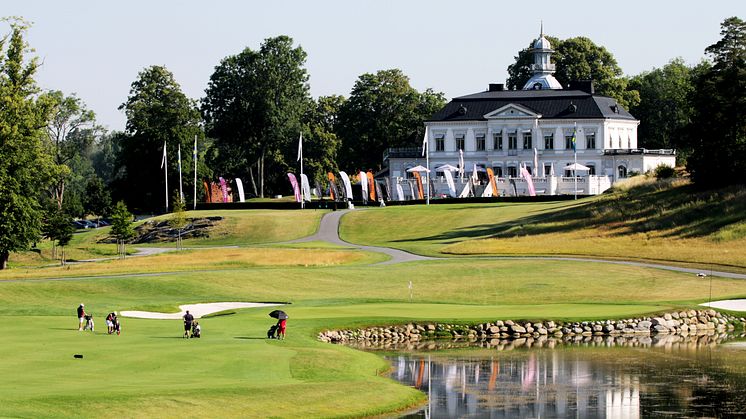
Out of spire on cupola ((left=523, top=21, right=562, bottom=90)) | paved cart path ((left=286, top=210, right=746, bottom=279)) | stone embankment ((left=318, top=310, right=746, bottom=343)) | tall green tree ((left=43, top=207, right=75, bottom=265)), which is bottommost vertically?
stone embankment ((left=318, top=310, right=746, bottom=343))

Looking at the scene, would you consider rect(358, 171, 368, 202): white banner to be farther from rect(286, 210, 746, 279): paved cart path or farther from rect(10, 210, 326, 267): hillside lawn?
rect(286, 210, 746, 279): paved cart path

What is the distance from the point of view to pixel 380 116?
612 ft

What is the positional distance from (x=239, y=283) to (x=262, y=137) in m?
105

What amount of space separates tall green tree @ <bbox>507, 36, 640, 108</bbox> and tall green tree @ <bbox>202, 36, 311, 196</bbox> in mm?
33065

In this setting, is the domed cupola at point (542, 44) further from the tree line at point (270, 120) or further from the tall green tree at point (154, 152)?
the tall green tree at point (154, 152)

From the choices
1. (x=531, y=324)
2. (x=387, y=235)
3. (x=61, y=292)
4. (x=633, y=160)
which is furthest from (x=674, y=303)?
(x=633, y=160)

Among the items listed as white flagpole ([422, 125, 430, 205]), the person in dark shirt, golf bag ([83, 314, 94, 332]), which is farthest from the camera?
white flagpole ([422, 125, 430, 205])

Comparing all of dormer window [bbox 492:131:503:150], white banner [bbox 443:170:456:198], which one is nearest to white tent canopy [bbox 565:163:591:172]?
dormer window [bbox 492:131:503:150]

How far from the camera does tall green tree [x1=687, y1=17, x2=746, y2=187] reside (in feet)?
357

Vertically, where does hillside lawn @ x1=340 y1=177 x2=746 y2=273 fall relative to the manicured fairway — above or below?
above

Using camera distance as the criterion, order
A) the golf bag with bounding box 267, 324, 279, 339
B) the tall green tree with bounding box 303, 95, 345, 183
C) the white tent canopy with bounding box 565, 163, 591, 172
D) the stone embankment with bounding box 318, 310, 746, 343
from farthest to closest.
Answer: the tall green tree with bounding box 303, 95, 345, 183, the white tent canopy with bounding box 565, 163, 591, 172, the stone embankment with bounding box 318, 310, 746, 343, the golf bag with bounding box 267, 324, 279, 339

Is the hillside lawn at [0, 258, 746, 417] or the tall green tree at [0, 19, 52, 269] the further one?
the tall green tree at [0, 19, 52, 269]

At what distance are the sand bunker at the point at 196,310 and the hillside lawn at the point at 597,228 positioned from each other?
1330 inches

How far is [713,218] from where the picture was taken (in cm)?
10419
